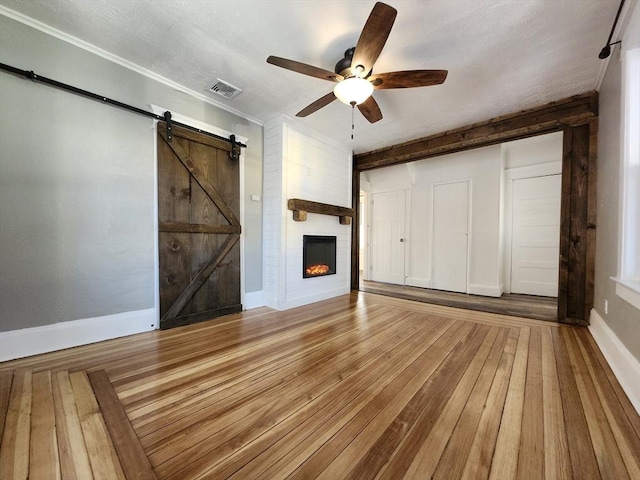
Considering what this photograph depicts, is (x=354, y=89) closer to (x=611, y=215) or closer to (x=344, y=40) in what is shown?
(x=344, y=40)

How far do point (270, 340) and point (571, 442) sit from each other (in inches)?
78.8

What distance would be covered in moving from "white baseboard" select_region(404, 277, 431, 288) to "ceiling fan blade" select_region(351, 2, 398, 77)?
13.6 ft

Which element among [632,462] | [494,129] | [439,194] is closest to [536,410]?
[632,462]

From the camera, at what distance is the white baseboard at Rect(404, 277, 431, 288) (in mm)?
4988

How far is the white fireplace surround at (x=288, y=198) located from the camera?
336cm

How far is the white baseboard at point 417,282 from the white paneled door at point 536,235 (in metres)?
1.50

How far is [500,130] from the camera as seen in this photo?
128 inches

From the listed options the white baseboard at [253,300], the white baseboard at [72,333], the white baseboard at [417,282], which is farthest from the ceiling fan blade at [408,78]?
the white baseboard at [417,282]

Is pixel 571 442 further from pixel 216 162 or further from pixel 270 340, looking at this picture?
pixel 216 162

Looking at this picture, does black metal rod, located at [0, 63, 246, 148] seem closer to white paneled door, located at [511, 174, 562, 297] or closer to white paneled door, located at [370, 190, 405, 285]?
white paneled door, located at [370, 190, 405, 285]

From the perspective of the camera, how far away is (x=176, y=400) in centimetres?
142

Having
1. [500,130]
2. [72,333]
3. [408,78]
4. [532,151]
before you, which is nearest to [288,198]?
[408,78]

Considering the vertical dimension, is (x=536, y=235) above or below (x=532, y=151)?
below

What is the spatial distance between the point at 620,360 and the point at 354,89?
2.70 m
